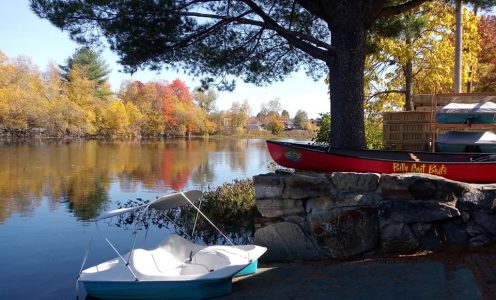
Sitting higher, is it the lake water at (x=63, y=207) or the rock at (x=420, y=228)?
the rock at (x=420, y=228)

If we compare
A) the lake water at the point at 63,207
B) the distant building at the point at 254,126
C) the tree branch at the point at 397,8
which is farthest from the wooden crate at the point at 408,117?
the distant building at the point at 254,126

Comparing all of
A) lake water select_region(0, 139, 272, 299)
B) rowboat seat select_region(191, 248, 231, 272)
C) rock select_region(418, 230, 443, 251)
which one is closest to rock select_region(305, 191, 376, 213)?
rock select_region(418, 230, 443, 251)

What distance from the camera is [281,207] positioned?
7.76 metres

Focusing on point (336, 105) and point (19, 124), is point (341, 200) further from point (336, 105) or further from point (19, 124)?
point (19, 124)

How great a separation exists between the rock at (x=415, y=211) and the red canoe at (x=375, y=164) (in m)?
0.84

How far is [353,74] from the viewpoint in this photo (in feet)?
30.1

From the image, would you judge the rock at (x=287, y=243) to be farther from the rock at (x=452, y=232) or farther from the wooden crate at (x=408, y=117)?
the wooden crate at (x=408, y=117)

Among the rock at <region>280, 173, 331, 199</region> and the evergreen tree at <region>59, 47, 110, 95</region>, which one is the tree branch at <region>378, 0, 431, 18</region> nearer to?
the rock at <region>280, 173, 331, 199</region>

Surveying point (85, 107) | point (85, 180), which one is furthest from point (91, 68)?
point (85, 180)

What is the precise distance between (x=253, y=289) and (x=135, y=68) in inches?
245

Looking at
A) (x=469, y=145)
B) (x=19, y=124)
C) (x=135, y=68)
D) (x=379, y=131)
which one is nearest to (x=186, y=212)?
(x=135, y=68)

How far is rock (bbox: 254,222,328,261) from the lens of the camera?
7.64 metres

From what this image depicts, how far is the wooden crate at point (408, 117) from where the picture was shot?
14148 mm

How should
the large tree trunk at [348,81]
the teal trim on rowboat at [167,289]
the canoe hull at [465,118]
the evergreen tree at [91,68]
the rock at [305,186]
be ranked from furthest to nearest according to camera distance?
the evergreen tree at [91,68] < the canoe hull at [465,118] < the large tree trunk at [348,81] < the rock at [305,186] < the teal trim on rowboat at [167,289]
